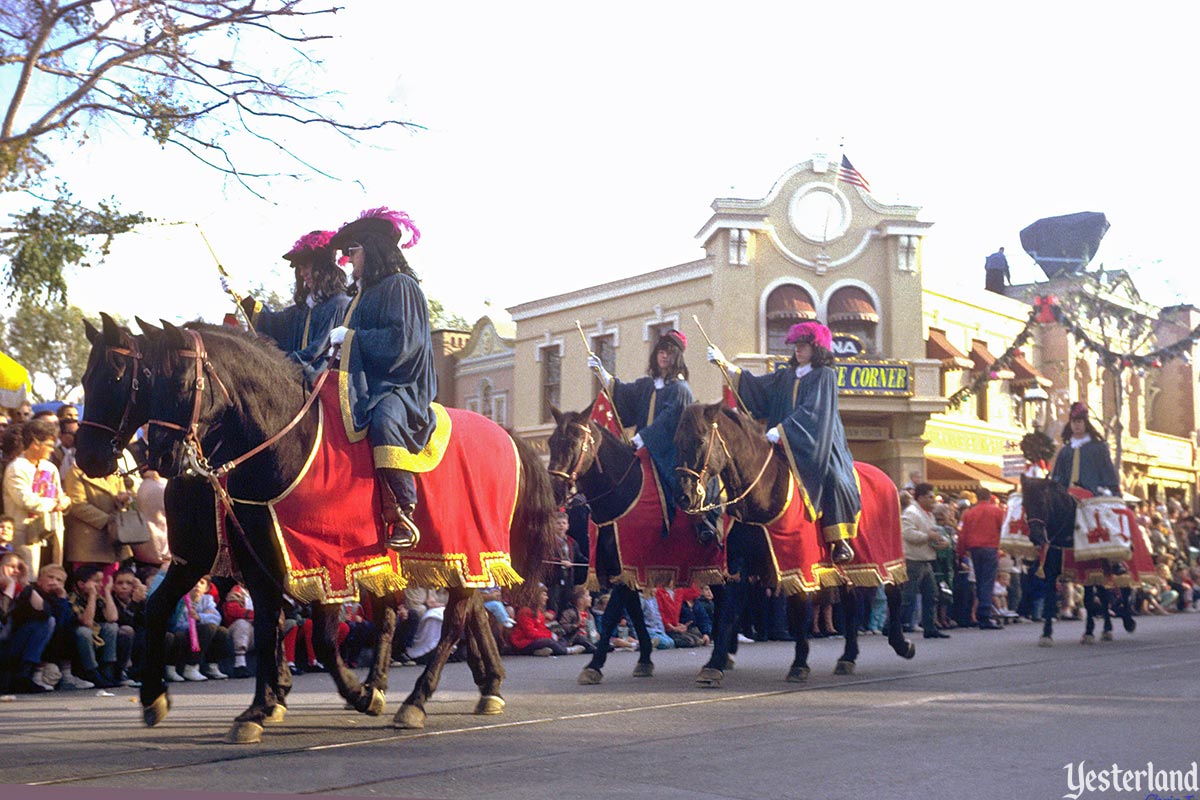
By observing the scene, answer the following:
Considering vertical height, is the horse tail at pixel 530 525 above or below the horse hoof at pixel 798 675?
above

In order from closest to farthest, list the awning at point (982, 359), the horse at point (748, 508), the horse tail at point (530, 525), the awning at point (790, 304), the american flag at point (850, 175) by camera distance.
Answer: the horse tail at point (530, 525)
the horse at point (748, 508)
the awning at point (790, 304)
the american flag at point (850, 175)
the awning at point (982, 359)

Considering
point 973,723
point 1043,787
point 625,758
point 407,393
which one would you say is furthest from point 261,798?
point 973,723

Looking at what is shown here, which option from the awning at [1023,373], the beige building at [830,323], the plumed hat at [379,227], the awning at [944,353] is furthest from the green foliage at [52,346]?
the plumed hat at [379,227]

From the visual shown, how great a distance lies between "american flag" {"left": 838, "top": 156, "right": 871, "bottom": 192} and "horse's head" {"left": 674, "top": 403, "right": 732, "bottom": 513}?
24357 mm

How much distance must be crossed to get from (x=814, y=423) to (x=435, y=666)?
3913 millimetres

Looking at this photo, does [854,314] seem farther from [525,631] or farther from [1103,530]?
[525,631]

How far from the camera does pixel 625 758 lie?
253 inches

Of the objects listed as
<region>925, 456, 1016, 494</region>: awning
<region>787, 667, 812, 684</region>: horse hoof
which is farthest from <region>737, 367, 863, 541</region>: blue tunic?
<region>925, 456, 1016, 494</region>: awning

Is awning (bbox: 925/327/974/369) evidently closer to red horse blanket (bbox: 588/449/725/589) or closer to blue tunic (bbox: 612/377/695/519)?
blue tunic (bbox: 612/377/695/519)

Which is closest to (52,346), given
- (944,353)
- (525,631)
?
(944,353)

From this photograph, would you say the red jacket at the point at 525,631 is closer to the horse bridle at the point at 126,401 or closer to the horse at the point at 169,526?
the horse at the point at 169,526

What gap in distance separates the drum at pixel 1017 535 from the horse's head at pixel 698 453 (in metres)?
6.59

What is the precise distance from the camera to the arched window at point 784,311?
3192cm

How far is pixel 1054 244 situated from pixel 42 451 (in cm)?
4929
